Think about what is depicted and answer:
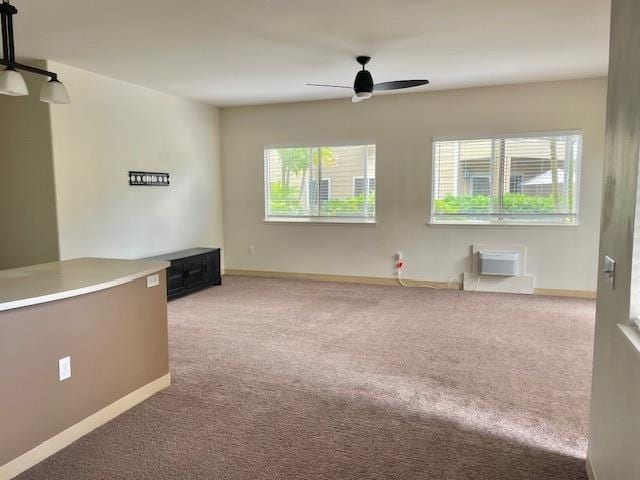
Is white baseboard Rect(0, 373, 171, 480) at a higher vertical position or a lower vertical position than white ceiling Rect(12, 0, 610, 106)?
lower

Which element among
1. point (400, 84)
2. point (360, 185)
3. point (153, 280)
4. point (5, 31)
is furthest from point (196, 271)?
point (5, 31)

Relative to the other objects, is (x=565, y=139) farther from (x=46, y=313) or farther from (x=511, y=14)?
(x=46, y=313)

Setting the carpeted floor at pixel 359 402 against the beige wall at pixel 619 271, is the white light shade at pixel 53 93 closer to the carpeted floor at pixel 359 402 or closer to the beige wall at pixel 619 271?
the carpeted floor at pixel 359 402

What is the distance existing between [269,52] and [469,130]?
3.02 m

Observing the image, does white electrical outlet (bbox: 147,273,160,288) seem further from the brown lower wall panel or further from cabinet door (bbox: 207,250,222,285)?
cabinet door (bbox: 207,250,222,285)

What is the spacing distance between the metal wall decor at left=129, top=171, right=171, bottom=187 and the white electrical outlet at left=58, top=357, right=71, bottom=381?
357cm

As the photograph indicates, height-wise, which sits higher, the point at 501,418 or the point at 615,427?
the point at 615,427

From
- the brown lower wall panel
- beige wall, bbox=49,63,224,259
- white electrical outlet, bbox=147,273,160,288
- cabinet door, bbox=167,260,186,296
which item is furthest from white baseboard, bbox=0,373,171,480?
cabinet door, bbox=167,260,186,296

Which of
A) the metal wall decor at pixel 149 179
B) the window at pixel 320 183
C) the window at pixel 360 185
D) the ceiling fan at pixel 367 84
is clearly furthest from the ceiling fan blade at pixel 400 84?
the metal wall decor at pixel 149 179

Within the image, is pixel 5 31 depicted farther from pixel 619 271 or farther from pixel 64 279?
pixel 619 271

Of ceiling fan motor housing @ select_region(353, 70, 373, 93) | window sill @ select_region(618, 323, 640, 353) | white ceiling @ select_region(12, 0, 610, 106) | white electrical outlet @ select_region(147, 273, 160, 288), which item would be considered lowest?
white electrical outlet @ select_region(147, 273, 160, 288)

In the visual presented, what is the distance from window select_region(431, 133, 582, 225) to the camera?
5.64 meters

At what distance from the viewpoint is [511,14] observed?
11.1 feet

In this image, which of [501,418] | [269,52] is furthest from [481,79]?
[501,418]
